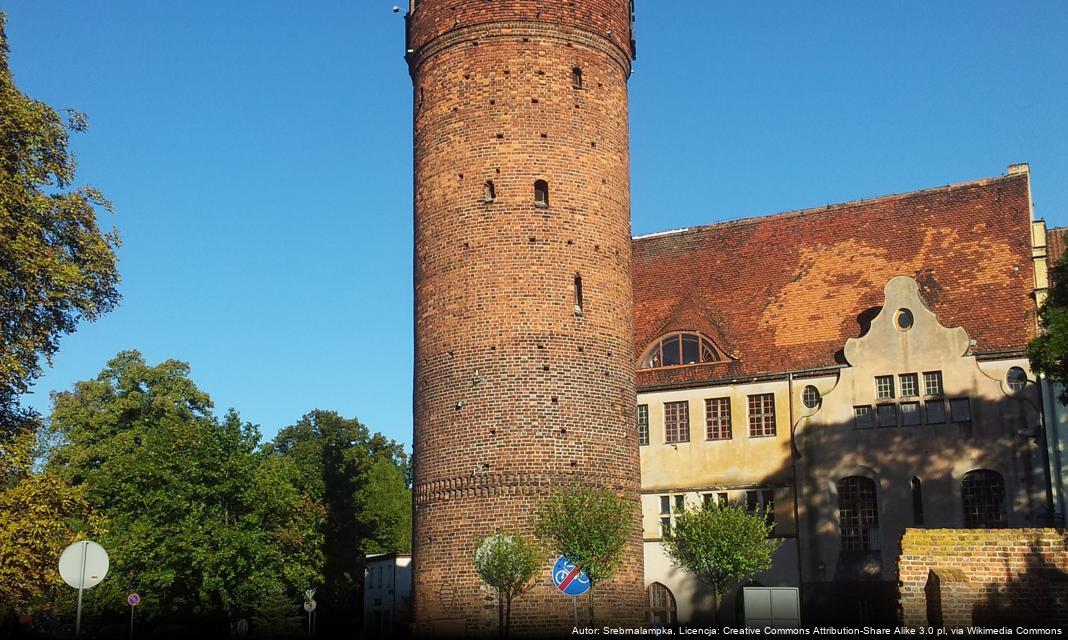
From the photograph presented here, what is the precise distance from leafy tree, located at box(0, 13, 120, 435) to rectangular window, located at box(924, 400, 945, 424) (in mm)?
19667

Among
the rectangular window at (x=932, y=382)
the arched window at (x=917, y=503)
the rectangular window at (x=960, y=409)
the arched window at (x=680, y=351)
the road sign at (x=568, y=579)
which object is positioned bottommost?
Answer: the road sign at (x=568, y=579)

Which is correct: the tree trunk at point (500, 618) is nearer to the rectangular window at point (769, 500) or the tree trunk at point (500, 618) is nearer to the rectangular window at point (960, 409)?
the rectangular window at point (769, 500)

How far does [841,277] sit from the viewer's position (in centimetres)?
3594

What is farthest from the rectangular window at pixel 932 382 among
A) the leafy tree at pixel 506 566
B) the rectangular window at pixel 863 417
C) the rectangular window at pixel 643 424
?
the leafy tree at pixel 506 566

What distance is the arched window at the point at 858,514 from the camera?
32.2m

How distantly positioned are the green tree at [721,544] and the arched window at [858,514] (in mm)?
3260

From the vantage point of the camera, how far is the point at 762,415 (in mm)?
34562

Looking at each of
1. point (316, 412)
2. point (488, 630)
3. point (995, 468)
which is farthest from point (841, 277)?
point (316, 412)

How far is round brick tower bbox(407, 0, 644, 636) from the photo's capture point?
91.8 ft

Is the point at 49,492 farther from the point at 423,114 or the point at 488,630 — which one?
the point at 423,114

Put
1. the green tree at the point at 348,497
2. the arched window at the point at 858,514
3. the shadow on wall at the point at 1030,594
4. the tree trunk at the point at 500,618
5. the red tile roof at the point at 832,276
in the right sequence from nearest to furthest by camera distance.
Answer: the shadow on wall at the point at 1030,594, the tree trunk at the point at 500,618, the arched window at the point at 858,514, the red tile roof at the point at 832,276, the green tree at the point at 348,497

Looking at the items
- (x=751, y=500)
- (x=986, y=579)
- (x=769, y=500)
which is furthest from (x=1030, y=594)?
(x=751, y=500)

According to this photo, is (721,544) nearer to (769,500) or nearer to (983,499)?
(769,500)

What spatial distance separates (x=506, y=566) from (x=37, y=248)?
11.2 metres
